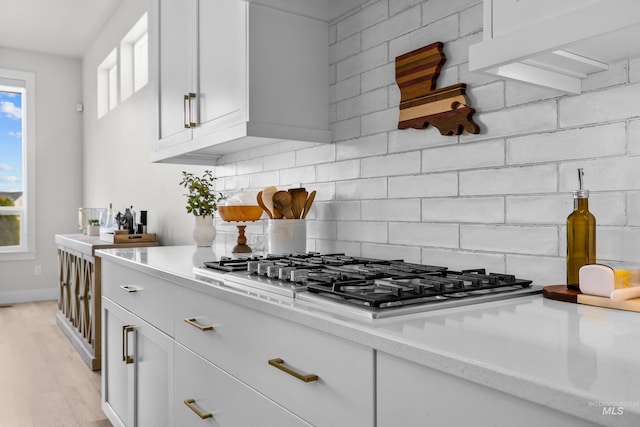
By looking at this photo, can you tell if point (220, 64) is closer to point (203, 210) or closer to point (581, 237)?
point (203, 210)

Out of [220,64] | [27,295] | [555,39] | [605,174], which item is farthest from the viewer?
[27,295]

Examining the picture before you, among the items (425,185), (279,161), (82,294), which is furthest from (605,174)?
(82,294)

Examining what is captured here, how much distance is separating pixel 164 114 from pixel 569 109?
2.13 metres

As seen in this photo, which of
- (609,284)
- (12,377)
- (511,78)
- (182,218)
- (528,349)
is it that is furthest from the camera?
(182,218)

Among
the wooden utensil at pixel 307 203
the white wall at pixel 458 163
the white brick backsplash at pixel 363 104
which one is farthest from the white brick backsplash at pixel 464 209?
the wooden utensil at pixel 307 203

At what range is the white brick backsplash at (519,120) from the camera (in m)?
1.35

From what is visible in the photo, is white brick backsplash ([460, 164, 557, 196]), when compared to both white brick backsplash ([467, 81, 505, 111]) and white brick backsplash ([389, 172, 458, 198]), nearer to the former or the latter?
white brick backsplash ([389, 172, 458, 198])

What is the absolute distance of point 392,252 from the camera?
1.86m

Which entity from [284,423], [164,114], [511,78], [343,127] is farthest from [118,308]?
[511,78]

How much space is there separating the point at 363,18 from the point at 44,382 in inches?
122

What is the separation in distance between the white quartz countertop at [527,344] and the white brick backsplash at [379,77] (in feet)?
3.33

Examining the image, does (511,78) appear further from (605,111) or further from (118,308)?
(118,308)

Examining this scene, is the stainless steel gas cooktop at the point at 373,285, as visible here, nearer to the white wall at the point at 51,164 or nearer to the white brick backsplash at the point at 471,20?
the white brick backsplash at the point at 471,20

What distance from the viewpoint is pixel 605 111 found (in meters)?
1.22
